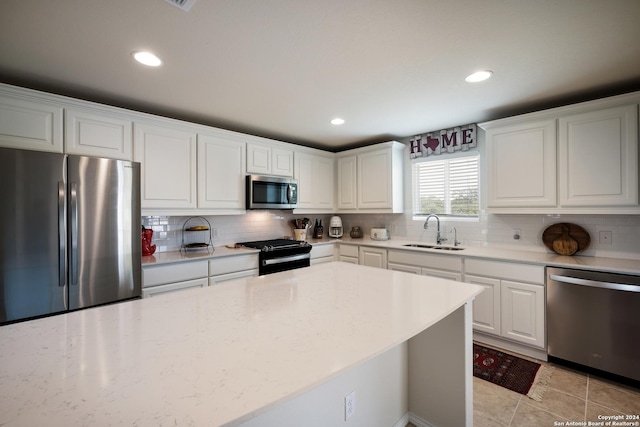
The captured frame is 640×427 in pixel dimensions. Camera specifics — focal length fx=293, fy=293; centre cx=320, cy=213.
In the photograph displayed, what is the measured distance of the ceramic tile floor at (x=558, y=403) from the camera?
182cm

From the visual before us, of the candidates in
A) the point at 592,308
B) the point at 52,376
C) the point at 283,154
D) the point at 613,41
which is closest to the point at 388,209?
the point at 283,154

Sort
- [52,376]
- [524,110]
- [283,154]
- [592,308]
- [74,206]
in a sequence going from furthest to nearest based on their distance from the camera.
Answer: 1. [283,154]
2. [524,110]
3. [592,308]
4. [74,206]
5. [52,376]

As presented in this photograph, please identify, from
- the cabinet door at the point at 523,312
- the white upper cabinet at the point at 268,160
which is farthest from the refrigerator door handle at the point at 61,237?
the cabinet door at the point at 523,312

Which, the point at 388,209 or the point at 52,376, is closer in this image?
the point at 52,376

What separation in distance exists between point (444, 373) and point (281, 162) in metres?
2.90

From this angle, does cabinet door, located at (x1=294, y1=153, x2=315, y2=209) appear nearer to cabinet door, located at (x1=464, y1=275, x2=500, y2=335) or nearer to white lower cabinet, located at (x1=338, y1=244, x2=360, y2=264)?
white lower cabinet, located at (x1=338, y1=244, x2=360, y2=264)

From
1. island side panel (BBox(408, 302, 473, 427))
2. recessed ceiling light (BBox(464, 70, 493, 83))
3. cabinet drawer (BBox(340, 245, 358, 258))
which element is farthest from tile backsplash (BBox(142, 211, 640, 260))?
island side panel (BBox(408, 302, 473, 427))

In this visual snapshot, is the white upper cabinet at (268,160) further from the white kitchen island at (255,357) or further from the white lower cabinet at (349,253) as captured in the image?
the white kitchen island at (255,357)

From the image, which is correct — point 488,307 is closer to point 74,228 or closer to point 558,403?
point 558,403

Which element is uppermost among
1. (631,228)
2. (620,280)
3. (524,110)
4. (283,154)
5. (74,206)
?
(524,110)

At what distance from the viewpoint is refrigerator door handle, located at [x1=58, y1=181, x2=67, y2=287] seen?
198 cm

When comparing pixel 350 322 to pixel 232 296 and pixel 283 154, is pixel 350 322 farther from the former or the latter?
pixel 283 154

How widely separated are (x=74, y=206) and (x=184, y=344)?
5.75 ft

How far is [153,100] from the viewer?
103 inches
